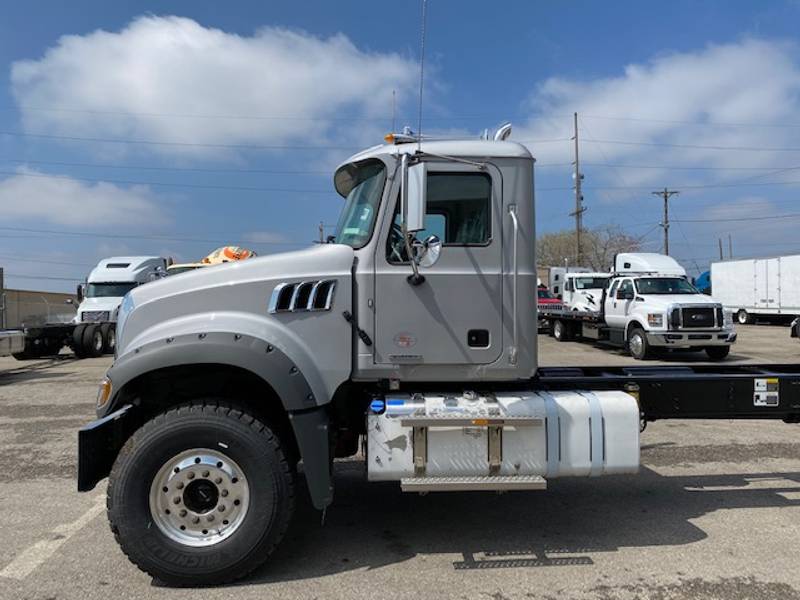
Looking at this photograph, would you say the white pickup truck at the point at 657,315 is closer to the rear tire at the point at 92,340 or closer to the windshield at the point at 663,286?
the windshield at the point at 663,286

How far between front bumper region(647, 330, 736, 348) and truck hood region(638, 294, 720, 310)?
709 mm

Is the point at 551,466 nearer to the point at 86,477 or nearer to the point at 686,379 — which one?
the point at 686,379

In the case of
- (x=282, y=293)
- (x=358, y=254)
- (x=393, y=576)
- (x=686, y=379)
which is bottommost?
(x=393, y=576)

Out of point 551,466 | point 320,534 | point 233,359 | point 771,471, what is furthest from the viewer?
point 771,471

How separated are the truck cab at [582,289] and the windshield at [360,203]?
19.0 m

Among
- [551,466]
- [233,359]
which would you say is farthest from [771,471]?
[233,359]

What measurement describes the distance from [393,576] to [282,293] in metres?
1.92

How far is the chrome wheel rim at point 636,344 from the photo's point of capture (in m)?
16.0

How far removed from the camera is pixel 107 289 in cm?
2108

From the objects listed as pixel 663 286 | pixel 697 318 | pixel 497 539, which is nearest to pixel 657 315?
pixel 697 318

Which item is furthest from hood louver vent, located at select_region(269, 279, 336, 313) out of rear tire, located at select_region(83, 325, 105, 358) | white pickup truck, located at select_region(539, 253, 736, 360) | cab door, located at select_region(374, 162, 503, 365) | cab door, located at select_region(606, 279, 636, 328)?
rear tire, located at select_region(83, 325, 105, 358)

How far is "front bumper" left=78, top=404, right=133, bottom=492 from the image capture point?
3748 mm

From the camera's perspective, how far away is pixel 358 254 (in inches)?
161

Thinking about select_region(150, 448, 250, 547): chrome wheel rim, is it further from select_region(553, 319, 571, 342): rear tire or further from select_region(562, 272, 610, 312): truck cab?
select_region(562, 272, 610, 312): truck cab
